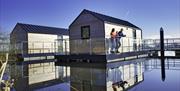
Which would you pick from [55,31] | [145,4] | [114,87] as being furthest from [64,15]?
[114,87]

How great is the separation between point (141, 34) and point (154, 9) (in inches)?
135

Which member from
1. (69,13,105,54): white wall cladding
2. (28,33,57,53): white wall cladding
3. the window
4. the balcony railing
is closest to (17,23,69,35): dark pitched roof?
(28,33,57,53): white wall cladding

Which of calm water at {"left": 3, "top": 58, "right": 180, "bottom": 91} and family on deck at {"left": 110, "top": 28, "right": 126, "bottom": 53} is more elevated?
family on deck at {"left": 110, "top": 28, "right": 126, "bottom": 53}

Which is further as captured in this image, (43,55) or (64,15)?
(64,15)

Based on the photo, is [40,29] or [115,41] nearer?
[115,41]

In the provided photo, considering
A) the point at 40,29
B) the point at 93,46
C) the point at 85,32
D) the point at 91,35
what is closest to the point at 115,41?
the point at 93,46

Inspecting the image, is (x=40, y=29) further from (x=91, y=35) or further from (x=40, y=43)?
(x=91, y=35)

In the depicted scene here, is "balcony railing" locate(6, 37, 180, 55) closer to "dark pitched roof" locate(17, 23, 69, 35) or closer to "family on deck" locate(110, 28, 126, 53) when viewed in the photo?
"family on deck" locate(110, 28, 126, 53)

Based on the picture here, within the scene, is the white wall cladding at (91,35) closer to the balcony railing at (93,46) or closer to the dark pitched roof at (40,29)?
the balcony railing at (93,46)

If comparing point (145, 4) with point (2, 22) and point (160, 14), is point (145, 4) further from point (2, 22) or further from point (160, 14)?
point (2, 22)

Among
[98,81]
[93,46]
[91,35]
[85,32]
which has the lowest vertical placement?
[98,81]

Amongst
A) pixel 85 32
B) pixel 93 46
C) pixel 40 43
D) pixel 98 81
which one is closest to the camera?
pixel 98 81

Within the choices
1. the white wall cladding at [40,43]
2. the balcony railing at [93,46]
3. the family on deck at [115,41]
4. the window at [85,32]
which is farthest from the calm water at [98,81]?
the white wall cladding at [40,43]

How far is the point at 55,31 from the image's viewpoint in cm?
1908
